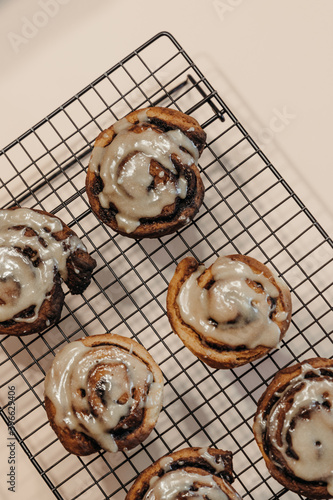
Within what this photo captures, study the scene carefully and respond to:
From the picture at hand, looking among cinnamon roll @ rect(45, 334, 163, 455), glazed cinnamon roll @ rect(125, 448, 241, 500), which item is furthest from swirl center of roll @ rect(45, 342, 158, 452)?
glazed cinnamon roll @ rect(125, 448, 241, 500)

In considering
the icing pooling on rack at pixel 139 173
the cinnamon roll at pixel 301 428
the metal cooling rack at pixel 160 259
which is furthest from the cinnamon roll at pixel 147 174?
the cinnamon roll at pixel 301 428

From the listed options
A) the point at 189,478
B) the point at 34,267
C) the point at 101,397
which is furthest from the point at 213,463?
the point at 34,267

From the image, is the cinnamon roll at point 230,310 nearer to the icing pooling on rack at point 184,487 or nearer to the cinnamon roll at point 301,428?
the cinnamon roll at point 301,428

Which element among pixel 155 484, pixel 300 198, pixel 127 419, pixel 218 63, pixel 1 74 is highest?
pixel 1 74

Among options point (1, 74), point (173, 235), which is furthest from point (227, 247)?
point (1, 74)

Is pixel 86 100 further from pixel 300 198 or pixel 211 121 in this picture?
pixel 300 198

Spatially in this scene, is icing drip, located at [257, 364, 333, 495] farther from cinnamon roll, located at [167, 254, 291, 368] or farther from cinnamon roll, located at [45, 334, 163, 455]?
cinnamon roll, located at [45, 334, 163, 455]
